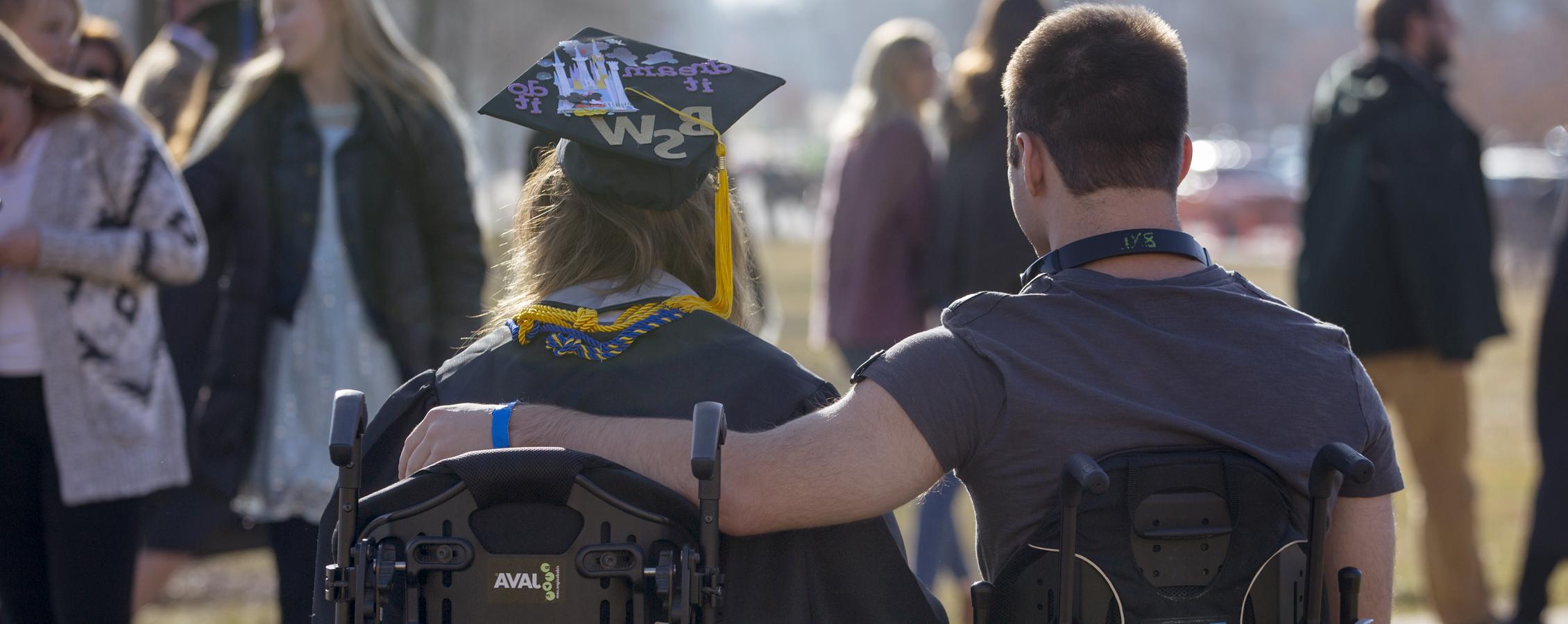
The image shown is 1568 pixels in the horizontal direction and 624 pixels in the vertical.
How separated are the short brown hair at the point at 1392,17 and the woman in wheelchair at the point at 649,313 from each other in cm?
385

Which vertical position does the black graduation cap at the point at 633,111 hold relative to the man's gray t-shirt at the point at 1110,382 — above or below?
above

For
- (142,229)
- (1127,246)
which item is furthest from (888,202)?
(1127,246)

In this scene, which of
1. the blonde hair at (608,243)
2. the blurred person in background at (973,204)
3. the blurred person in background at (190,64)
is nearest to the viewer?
the blonde hair at (608,243)

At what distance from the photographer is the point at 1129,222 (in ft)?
7.41

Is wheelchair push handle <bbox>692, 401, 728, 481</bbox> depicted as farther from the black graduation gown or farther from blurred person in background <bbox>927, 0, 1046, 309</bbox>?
blurred person in background <bbox>927, 0, 1046, 309</bbox>

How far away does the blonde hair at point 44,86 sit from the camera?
3662mm

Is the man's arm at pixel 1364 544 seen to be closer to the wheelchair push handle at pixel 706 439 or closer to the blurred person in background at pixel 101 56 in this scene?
the wheelchair push handle at pixel 706 439

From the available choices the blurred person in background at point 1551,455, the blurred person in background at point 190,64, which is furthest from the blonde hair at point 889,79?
the blurred person in background at point 1551,455

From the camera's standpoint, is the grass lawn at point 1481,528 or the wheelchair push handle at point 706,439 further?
the grass lawn at point 1481,528

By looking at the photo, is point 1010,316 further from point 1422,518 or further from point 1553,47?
point 1553,47

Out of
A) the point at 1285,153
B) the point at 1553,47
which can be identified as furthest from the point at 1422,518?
the point at 1553,47

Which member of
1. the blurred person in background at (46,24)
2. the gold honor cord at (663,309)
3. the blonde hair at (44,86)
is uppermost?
the blurred person in background at (46,24)

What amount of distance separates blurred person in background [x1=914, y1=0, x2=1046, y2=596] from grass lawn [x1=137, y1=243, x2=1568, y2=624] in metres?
0.32

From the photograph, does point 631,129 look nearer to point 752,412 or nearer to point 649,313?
point 649,313
